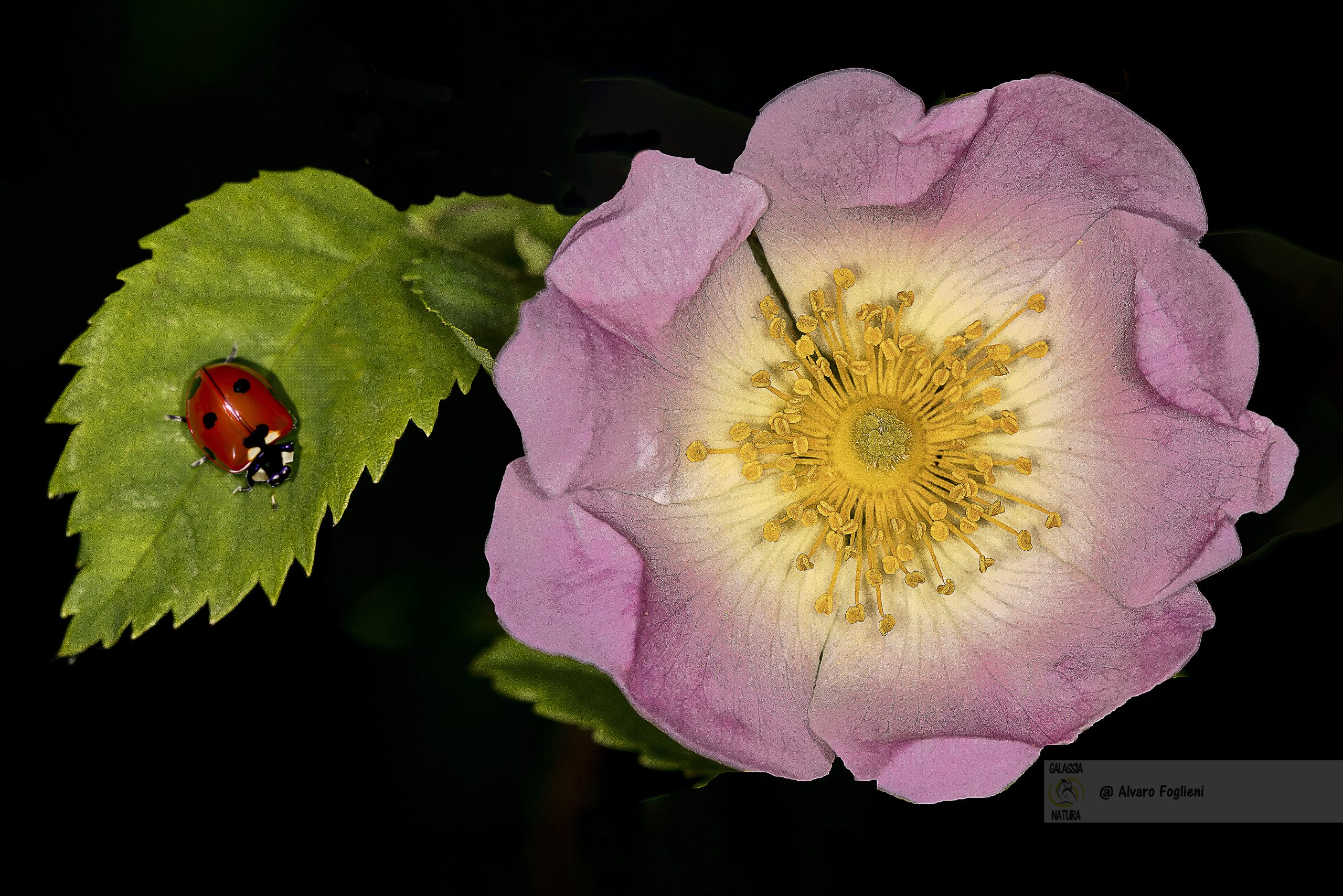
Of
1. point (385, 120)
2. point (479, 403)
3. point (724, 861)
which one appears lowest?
point (724, 861)

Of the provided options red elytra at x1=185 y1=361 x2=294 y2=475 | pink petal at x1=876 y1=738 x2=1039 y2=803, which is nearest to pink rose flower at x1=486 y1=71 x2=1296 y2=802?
pink petal at x1=876 y1=738 x2=1039 y2=803

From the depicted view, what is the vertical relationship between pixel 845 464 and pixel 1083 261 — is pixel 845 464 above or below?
below

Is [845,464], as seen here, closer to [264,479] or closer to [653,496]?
[653,496]

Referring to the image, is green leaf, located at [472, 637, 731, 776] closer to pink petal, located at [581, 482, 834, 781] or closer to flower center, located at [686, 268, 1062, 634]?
pink petal, located at [581, 482, 834, 781]

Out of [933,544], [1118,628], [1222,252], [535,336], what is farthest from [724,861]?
[1222,252]

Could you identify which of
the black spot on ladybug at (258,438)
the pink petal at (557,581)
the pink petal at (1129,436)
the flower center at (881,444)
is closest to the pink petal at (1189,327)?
the pink petal at (1129,436)

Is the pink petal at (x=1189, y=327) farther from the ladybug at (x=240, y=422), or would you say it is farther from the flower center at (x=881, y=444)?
the ladybug at (x=240, y=422)

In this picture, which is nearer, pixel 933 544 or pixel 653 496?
pixel 653 496
